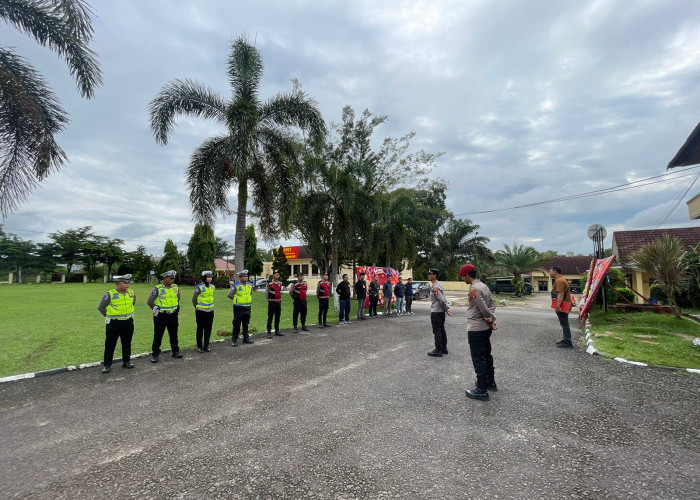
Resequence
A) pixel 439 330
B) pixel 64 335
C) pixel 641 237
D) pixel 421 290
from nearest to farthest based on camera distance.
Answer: pixel 439 330 → pixel 64 335 → pixel 641 237 → pixel 421 290

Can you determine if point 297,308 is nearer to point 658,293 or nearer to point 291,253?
point 658,293

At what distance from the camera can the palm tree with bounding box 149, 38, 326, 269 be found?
9.81 m

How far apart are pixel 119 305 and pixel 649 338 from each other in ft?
36.9

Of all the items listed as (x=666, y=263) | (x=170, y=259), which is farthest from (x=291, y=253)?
(x=666, y=263)

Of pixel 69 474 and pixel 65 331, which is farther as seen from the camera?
pixel 65 331

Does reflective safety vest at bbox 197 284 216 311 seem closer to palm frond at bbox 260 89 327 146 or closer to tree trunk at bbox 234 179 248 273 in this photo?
tree trunk at bbox 234 179 248 273

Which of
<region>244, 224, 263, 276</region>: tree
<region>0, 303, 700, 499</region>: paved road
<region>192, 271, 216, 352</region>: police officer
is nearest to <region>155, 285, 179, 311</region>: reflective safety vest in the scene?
<region>192, 271, 216, 352</region>: police officer

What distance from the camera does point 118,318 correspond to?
593 cm

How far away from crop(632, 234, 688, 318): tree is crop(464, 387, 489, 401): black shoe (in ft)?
30.7

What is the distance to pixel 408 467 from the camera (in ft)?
9.37

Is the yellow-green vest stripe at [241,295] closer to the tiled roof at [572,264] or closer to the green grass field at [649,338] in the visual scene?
→ the green grass field at [649,338]

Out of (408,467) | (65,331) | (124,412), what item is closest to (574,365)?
(408,467)

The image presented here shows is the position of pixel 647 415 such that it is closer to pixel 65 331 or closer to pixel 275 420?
pixel 275 420

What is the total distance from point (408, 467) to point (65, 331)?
1073 centimetres
